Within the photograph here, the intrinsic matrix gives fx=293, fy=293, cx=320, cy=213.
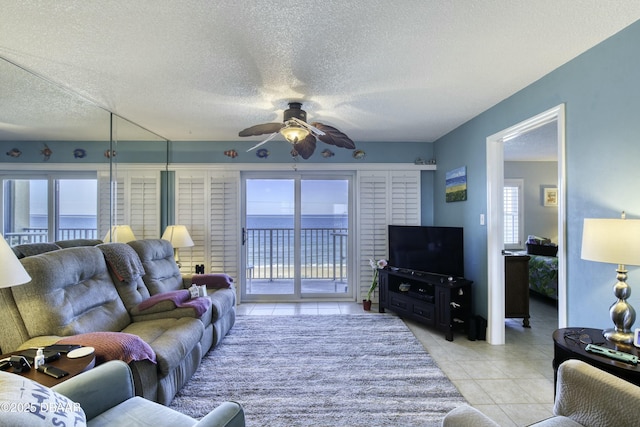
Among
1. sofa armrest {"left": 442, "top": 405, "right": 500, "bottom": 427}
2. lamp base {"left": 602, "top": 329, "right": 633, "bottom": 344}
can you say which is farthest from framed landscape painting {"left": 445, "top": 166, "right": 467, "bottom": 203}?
sofa armrest {"left": 442, "top": 405, "right": 500, "bottom": 427}

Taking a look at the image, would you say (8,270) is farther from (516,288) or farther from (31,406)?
(516,288)

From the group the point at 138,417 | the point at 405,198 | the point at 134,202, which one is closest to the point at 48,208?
the point at 134,202

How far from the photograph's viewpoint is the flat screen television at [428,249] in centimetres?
348

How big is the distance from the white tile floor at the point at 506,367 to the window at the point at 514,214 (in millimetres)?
1952

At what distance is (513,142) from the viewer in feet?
14.5

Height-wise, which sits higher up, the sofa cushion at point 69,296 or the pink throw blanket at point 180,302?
the sofa cushion at point 69,296

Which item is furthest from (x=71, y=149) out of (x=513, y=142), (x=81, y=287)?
(x=513, y=142)

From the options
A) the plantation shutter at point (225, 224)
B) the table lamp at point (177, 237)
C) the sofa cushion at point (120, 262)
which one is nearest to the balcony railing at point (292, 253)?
the plantation shutter at point (225, 224)

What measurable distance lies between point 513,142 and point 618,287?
337 centimetres

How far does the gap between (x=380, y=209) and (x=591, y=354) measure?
10.5ft

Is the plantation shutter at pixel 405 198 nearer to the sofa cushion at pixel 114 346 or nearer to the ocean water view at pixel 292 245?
the ocean water view at pixel 292 245

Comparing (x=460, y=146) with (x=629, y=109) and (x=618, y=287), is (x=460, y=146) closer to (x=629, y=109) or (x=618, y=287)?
(x=629, y=109)

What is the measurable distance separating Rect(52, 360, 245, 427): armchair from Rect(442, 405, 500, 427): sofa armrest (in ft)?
2.84

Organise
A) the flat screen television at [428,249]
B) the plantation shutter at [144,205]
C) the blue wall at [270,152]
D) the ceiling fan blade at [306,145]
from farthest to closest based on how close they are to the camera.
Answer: the blue wall at [270,152] → the plantation shutter at [144,205] → the flat screen television at [428,249] → the ceiling fan blade at [306,145]
